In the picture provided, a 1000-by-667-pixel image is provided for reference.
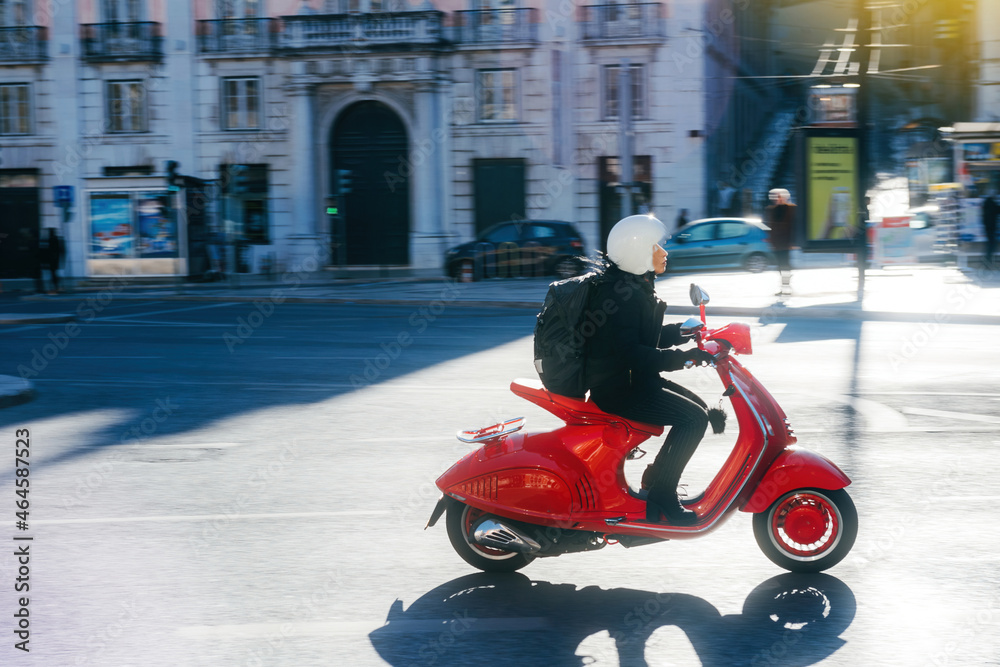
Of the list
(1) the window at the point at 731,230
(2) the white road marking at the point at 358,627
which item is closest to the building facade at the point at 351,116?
(1) the window at the point at 731,230

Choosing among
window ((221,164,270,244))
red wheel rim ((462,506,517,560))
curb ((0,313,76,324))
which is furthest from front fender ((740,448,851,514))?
window ((221,164,270,244))

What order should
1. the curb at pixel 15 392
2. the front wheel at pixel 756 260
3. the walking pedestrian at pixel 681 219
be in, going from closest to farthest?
the curb at pixel 15 392
the front wheel at pixel 756 260
the walking pedestrian at pixel 681 219

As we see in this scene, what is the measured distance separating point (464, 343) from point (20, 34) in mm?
28493

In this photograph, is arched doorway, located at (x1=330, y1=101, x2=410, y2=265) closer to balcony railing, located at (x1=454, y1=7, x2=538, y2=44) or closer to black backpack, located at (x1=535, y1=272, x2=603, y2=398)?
balcony railing, located at (x1=454, y1=7, x2=538, y2=44)

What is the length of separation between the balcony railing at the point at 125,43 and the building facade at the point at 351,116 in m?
0.04

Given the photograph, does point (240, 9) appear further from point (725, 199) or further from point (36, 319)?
point (36, 319)

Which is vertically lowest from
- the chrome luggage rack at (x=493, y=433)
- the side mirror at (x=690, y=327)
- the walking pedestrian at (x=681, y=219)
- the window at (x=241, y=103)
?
the chrome luggage rack at (x=493, y=433)

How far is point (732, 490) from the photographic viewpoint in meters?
5.02

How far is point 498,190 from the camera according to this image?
1387 inches

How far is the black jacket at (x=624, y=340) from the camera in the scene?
4.87 metres

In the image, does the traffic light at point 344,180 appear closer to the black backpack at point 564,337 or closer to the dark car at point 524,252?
the dark car at point 524,252

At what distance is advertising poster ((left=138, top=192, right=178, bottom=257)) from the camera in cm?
2997

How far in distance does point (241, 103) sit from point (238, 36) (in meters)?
2.03

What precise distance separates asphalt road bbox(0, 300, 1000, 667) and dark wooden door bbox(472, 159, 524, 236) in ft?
77.8
